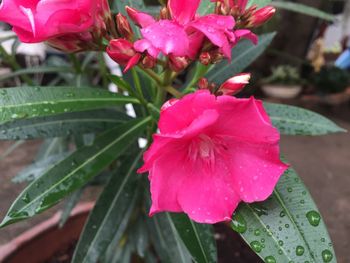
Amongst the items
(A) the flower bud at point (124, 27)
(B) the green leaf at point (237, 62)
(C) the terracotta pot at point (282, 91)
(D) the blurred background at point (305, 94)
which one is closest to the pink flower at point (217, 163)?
(A) the flower bud at point (124, 27)

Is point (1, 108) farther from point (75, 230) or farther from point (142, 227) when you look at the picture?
point (75, 230)

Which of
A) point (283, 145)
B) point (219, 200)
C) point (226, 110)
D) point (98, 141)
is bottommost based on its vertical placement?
point (283, 145)

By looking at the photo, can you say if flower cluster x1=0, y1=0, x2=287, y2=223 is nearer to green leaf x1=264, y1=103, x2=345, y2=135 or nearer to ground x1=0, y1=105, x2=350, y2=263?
green leaf x1=264, y1=103, x2=345, y2=135

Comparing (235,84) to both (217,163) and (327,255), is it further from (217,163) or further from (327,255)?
(327,255)

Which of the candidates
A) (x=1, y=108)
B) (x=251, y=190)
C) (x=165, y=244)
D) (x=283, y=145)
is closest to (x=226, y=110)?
(x=251, y=190)

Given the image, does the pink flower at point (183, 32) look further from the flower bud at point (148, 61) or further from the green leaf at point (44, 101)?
the green leaf at point (44, 101)
